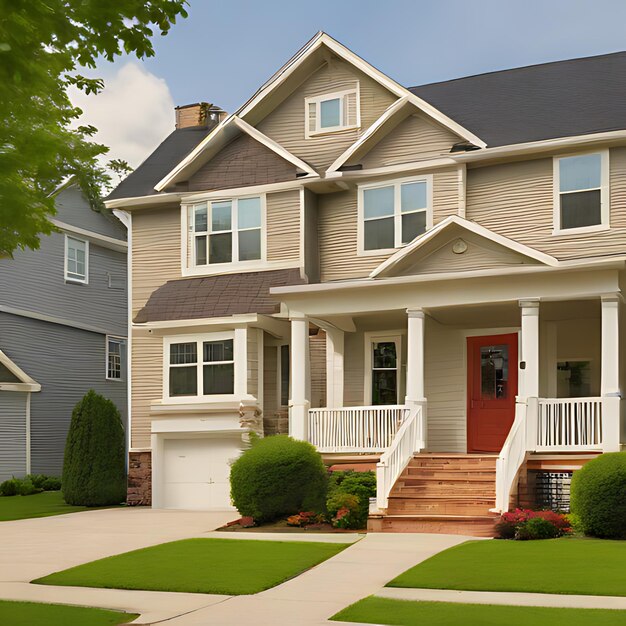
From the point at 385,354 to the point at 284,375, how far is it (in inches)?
99.5

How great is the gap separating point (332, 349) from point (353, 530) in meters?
6.01

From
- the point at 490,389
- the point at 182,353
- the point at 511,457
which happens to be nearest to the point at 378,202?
the point at 490,389

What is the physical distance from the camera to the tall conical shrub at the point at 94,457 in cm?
2477

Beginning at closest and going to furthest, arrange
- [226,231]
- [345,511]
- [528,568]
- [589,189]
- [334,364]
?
[528,568]
[345,511]
[589,189]
[334,364]
[226,231]

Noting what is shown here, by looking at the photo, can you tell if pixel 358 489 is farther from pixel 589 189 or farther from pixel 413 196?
pixel 589 189

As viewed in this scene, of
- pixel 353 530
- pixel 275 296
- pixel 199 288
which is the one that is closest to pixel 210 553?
pixel 353 530

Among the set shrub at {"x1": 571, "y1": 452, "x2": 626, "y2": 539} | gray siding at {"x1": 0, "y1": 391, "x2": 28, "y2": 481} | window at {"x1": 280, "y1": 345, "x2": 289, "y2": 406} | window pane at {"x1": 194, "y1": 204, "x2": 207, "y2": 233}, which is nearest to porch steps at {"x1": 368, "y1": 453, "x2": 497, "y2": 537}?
shrub at {"x1": 571, "y1": 452, "x2": 626, "y2": 539}

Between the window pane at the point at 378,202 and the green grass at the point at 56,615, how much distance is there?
44.1 feet

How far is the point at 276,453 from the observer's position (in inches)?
754

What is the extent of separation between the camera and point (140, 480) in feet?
80.3

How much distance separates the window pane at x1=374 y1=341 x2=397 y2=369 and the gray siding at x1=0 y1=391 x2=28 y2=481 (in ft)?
41.7

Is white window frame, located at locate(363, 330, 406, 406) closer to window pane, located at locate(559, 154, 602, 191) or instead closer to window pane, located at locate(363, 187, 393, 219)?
window pane, located at locate(363, 187, 393, 219)

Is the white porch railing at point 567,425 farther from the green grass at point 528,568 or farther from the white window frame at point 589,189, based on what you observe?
the white window frame at point 589,189

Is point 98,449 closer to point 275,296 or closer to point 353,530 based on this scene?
point 275,296
